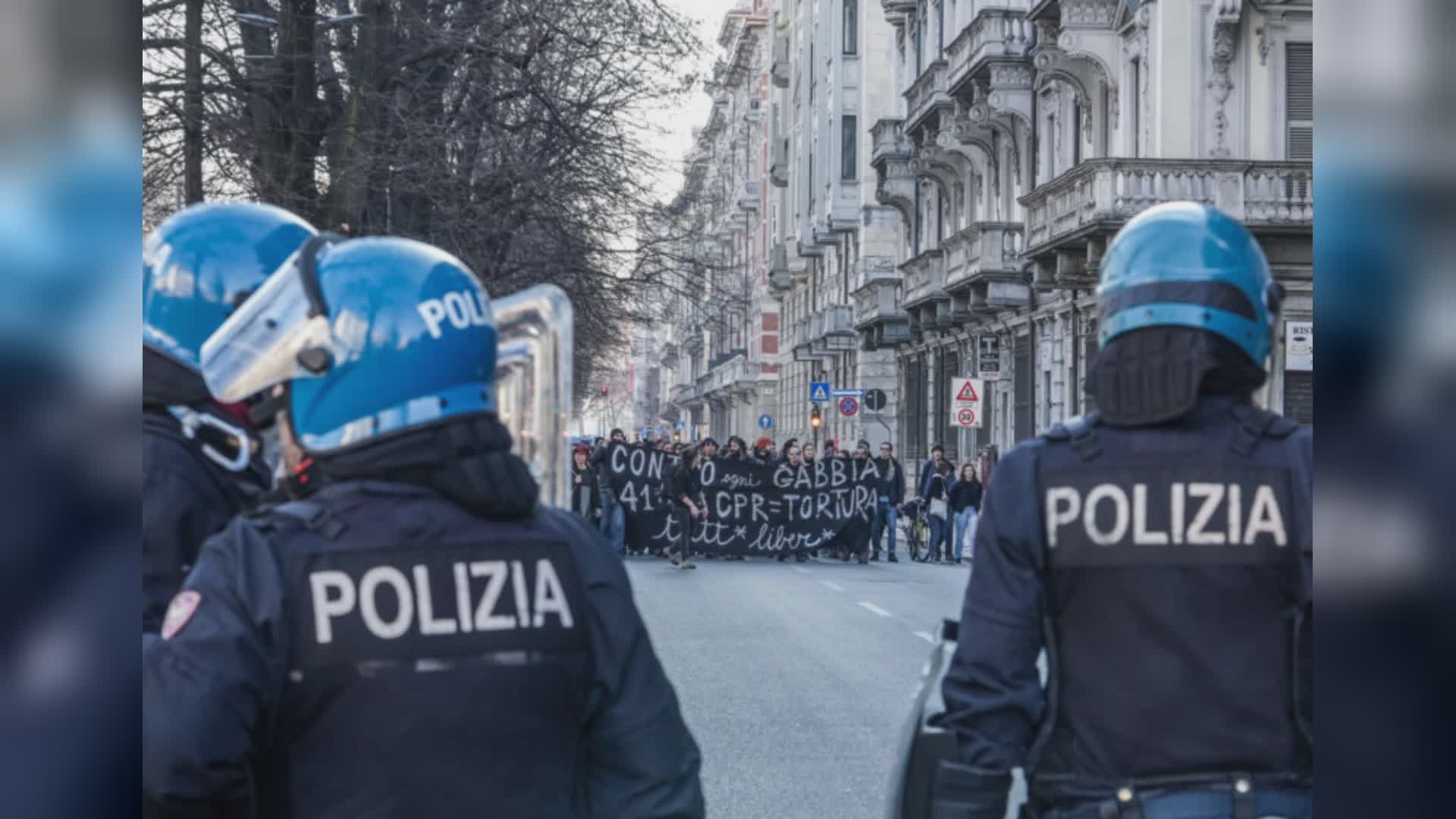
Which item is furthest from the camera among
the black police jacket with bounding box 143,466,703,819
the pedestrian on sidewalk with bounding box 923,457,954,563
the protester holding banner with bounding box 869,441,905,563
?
the protester holding banner with bounding box 869,441,905,563

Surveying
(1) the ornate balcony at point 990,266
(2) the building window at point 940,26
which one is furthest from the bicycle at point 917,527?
(2) the building window at point 940,26

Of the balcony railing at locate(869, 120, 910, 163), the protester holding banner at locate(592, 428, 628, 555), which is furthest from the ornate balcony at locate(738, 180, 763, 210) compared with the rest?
the protester holding banner at locate(592, 428, 628, 555)

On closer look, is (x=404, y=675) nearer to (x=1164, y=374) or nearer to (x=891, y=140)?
(x=1164, y=374)

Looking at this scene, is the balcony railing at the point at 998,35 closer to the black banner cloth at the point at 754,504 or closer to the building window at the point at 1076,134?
the building window at the point at 1076,134

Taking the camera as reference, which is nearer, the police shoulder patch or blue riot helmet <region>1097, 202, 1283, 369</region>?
the police shoulder patch

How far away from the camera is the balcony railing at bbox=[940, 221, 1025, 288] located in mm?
37938

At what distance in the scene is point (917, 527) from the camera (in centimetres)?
3216

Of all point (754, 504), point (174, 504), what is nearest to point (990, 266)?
point (754, 504)

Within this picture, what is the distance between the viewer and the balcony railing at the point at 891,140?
51.1 meters

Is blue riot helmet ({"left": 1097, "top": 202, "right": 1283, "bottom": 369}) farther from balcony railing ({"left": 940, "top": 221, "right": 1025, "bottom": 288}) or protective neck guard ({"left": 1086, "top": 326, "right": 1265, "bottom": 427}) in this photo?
balcony railing ({"left": 940, "top": 221, "right": 1025, "bottom": 288})

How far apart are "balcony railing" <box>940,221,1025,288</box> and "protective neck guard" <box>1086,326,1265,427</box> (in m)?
34.3
